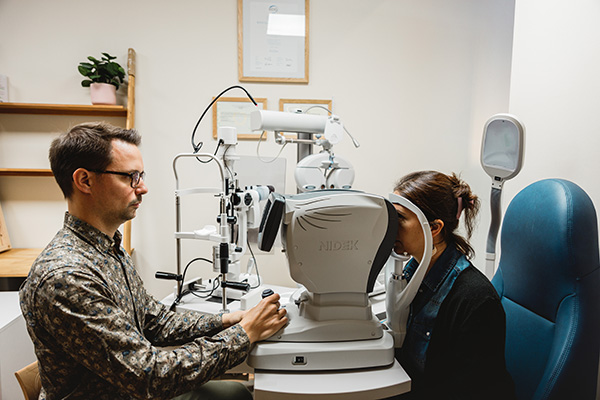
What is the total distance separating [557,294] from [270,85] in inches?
81.3

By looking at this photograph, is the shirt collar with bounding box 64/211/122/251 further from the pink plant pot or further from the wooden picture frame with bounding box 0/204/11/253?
the wooden picture frame with bounding box 0/204/11/253

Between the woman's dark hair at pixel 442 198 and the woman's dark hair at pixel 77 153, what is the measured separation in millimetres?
880

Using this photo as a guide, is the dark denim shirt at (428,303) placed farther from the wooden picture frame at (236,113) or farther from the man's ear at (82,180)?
the wooden picture frame at (236,113)

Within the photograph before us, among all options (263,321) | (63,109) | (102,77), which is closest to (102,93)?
(102,77)

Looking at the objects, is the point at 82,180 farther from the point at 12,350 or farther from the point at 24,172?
the point at 24,172

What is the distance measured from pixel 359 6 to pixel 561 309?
227 centimetres

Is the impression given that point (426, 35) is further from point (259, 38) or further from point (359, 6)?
point (259, 38)

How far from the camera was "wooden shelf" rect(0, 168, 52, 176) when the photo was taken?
7.55 feet

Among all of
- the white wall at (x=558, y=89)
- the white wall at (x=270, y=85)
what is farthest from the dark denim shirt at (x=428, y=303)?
the white wall at (x=270, y=85)

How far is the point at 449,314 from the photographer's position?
3.24ft

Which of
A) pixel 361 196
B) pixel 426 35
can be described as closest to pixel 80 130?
pixel 361 196

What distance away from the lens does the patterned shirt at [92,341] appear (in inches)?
32.3

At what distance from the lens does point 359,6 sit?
2.52 meters

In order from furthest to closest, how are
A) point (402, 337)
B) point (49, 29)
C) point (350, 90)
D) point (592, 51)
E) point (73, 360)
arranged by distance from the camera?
point (350, 90), point (49, 29), point (592, 51), point (402, 337), point (73, 360)
